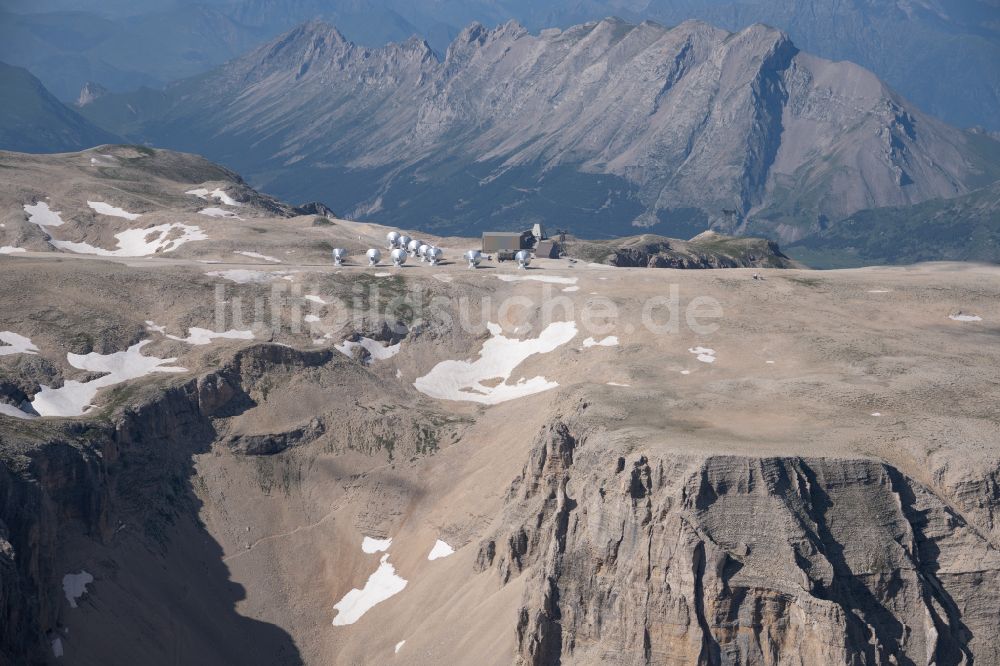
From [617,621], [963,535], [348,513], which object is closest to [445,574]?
[348,513]

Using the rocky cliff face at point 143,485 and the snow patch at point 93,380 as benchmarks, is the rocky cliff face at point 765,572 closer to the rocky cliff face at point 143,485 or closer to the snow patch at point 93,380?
the rocky cliff face at point 143,485

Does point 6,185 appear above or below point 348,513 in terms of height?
above

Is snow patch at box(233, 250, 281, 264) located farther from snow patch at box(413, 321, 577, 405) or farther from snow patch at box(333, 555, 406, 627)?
snow patch at box(333, 555, 406, 627)

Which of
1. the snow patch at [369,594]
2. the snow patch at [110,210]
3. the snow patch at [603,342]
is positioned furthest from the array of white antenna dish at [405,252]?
the snow patch at [369,594]

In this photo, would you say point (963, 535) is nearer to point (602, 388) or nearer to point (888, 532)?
point (888, 532)

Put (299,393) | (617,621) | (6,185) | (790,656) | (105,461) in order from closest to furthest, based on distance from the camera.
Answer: (790,656) → (617,621) → (105,461) → (299,393) → (6,185)

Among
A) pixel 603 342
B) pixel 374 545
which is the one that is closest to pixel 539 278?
pixel 603 342

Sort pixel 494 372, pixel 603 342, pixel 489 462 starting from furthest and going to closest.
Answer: pixel 494 372
pixel 603 342
pixel 489 462

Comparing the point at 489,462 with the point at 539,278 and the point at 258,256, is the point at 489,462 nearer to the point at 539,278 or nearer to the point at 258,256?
the point at 539,278
